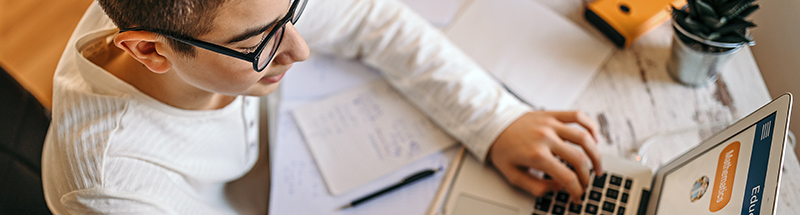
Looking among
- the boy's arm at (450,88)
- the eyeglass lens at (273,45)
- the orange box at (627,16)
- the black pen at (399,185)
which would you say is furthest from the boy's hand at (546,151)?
the eyeglass lens at (273,45)

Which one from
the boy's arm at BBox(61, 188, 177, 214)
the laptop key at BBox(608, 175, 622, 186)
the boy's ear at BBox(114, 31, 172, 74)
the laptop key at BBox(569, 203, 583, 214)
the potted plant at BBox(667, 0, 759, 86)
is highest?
the potted plant at BBox(667, 0, 759, 86)

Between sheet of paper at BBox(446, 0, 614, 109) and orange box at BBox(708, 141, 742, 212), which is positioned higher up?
sheet of paper at BBox(446, 0, 614, 109)

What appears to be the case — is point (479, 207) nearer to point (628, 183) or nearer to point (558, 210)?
point (558, 210)

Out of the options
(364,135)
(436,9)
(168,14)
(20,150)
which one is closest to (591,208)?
(364,135)

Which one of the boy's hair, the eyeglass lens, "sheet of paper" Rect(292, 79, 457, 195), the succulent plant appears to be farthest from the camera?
"sheet of paper" Rect(292, 79, 457, 195)

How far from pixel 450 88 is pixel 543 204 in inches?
9.6

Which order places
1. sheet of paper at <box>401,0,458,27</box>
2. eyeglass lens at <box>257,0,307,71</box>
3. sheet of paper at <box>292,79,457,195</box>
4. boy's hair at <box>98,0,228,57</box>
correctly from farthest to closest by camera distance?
sheet of paper at <box>401,0,458,27</box> < sheet of paper at <box>292,79,457,195</box> < eyeglass lens at <box>257,0,307,71</box> < boy's hair at <box>98,0,228,57</box>

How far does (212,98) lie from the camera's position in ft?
2.33

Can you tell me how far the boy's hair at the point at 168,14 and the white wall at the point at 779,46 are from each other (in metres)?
0.58

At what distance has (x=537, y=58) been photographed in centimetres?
84

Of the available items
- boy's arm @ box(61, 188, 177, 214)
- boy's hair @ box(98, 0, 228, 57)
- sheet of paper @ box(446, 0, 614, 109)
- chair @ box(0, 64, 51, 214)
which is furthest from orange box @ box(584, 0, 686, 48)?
chair @ box(0, 64, 51, 214)

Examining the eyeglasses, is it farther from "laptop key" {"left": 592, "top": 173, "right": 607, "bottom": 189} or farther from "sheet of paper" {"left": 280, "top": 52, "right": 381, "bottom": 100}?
"laptop key" {"left": 592, "top": 173, "right": 607, "bottom": 189}

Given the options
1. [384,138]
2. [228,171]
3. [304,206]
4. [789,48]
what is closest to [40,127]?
[228,171]

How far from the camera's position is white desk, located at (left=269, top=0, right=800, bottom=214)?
726 millimetres
